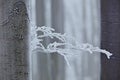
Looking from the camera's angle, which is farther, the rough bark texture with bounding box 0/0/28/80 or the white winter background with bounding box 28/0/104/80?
the white winter background with bounding box 28/0/104/80

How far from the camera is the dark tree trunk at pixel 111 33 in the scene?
1903 millimetres

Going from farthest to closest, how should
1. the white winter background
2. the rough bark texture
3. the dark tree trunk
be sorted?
the dark tree trunk, the white winter background, the rough bark texture

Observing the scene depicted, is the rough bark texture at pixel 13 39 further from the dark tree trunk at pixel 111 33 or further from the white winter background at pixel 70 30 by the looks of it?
the dark tree trunk at pixel 111 33

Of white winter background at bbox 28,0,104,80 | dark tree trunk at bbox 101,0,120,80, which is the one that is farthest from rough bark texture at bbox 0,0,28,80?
dark tree trunk at bbox 101,0,120,80

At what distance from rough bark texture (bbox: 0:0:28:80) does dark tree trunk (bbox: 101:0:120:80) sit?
1.51 m

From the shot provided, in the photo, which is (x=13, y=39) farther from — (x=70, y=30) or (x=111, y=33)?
(x=111, y=33)

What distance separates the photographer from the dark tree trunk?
1.90 meters

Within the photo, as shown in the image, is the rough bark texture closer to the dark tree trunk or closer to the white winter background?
the white winter background

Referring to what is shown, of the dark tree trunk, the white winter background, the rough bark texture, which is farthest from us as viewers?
the dark tree trunk

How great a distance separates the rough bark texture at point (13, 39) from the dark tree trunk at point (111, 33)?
151 centimetres

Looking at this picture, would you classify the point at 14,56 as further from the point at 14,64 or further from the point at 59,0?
the point at 59,0

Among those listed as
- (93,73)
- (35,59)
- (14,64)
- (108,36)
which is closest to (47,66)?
(35,59)

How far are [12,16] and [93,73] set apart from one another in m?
1.53

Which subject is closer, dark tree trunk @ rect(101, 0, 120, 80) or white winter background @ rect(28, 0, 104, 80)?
white winter background @ rect(28, 0, 104, 80)
